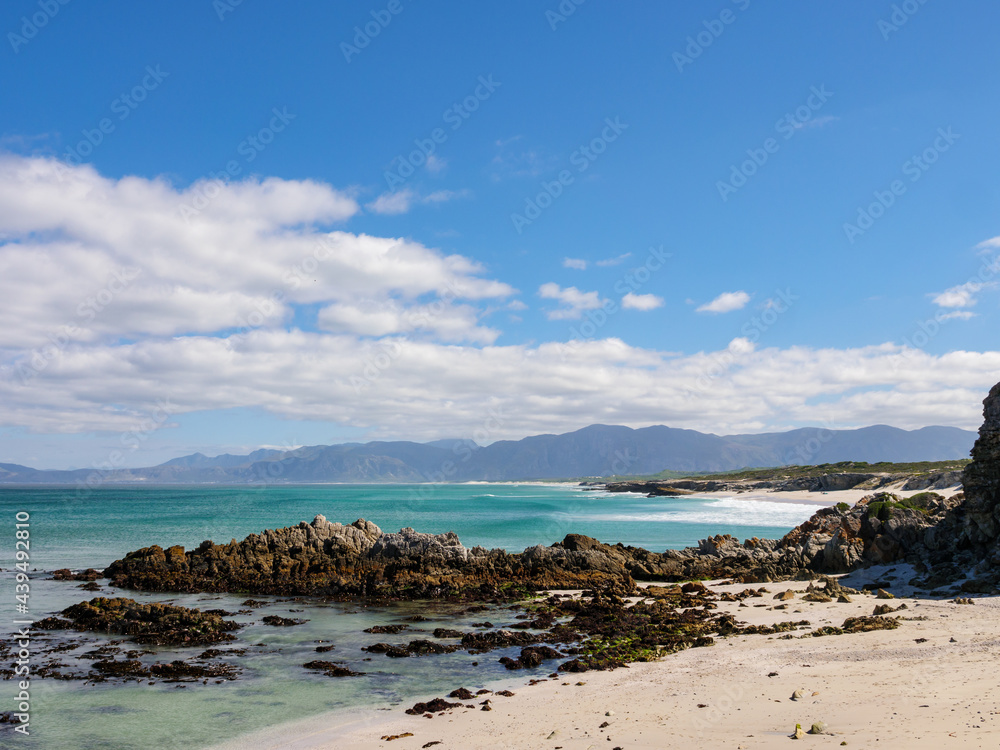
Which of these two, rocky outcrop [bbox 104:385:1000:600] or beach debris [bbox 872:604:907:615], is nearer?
beach debris [bbox 872:604:907:615]

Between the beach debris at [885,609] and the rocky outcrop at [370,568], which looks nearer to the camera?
the beach debris at [885,609]

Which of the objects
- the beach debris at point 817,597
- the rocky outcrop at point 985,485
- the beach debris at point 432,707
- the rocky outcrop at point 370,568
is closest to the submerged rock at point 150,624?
the rocky outcrop at point 370,568

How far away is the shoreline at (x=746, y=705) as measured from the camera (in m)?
7.97

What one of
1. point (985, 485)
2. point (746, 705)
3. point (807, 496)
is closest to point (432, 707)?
point (746, 705)

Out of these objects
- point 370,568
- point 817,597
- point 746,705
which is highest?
point 746,705

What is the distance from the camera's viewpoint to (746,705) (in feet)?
30.9

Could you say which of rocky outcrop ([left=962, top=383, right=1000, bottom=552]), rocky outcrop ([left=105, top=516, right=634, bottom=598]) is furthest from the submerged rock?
rocky outcrop ([left=962, top=383, right=1000, bottom=552])

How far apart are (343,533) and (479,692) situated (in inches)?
830

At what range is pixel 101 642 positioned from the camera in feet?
51.5

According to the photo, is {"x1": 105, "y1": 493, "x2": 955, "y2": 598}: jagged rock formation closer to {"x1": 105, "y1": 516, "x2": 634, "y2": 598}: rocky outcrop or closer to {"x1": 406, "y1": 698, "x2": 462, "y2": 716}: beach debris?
{"x1": 105, "y1": 516, "x2": 634, "y2": 598}: rocky outcrop

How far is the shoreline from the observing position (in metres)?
7.97

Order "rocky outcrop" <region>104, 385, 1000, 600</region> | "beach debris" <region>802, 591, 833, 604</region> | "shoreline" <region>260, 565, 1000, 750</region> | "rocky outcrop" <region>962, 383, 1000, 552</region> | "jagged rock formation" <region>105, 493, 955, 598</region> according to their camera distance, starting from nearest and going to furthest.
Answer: "shoreline" <region>260, 565, 1000, 750</region> < "beach debris" <region>802, 591, 833, 604</region> < "rocky outcrop" <region>962, 383, 1000, 552</region> < "rocky outcrop" <region>104, 385, 1000, 600</region> < "jagged rock formation" <region>105, 493, 955, 598</region>

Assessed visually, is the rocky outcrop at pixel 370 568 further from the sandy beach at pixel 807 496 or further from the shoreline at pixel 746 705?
the sandy beach at pixel 807 496

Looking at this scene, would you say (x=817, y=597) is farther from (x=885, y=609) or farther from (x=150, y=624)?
(x=150, y=624)
